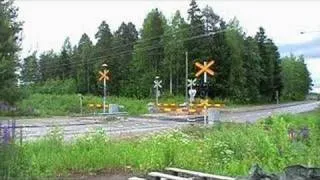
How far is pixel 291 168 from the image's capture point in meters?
6.79

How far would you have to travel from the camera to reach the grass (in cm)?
982

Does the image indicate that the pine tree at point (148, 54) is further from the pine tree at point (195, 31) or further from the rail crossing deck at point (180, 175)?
the rail crossing deck at point (180, 175)

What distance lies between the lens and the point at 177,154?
33.7 ft

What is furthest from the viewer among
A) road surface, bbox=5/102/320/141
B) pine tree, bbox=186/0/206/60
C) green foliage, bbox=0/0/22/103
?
pine tree, bbox=186/0/206/60

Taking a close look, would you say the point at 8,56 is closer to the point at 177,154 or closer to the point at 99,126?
the point at 99,126

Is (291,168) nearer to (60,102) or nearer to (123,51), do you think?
(60,102)

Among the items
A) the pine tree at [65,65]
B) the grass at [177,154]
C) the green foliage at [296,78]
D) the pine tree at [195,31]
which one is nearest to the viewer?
the grass at [177,154]

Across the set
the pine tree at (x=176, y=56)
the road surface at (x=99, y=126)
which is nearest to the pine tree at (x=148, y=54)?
the pine tree at (x=176, y=56)

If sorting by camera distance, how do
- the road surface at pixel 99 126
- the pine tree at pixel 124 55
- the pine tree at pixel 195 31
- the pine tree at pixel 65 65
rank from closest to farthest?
the road surface at pixel 99 126 → the pine tree at pixel 195 31 → the pine tree at pixel 124 55 → the pine tree at pixel 65 65

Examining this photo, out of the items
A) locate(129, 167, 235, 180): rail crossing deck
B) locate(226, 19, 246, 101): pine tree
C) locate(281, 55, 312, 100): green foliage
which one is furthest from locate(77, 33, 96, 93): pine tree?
locate(129, 167, 235, 180): rail crossing deck

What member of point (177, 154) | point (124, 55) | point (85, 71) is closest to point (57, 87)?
point (85, 71)

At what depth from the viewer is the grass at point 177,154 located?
9.82 metres

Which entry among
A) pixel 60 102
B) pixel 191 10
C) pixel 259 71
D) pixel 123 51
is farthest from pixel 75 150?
pixel 259 71

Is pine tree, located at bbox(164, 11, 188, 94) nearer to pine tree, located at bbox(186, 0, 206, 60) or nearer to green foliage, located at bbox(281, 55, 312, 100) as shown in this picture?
pine tree, located at bbox(186, 0, 206, 60)
